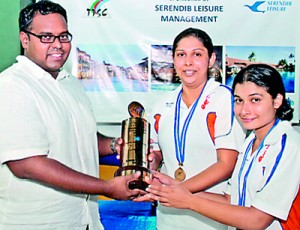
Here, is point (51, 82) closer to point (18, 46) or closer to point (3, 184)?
point (3, 184)

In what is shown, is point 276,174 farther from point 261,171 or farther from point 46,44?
point 46,44

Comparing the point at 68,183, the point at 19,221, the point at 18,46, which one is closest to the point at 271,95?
the point at 68,183

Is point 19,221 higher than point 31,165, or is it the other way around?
point 31,165

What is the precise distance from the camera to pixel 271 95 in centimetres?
177

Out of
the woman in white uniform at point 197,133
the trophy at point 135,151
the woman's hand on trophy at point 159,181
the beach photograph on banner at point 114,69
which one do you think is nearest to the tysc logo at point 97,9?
the beach photograph on banner at point 114,69

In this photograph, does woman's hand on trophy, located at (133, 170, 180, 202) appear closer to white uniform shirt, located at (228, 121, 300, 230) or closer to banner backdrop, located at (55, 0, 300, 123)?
white uniform shirt, located at (228, 121, 300, 230)

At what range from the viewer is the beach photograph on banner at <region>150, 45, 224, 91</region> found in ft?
10.6

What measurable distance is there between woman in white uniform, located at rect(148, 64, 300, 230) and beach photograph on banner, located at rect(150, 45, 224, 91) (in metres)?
1.38

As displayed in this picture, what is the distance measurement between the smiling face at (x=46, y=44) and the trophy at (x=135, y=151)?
38 cm

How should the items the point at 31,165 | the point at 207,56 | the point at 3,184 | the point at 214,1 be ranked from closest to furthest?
the point at 31,165, the point at 3,184, the point at 207,56, the point at 214,1

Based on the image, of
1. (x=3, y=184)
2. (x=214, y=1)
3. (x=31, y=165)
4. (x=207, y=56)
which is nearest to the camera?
(x=31, y=165)

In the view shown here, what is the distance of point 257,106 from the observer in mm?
1780

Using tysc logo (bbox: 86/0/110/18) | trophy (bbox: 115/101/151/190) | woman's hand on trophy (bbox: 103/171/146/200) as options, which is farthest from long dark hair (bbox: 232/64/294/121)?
tysc logo (bbox: 86/0/110/18)

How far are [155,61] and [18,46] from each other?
0.91 meters
